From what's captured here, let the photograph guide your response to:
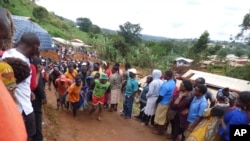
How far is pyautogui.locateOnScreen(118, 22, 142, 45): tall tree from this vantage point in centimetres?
5297

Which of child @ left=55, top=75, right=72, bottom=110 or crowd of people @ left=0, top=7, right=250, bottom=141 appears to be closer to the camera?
crowd of people @ left=0, top=7, right=250, bottom=141

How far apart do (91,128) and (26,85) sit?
4.25 meters

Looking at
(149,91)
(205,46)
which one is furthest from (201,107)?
(205,46)

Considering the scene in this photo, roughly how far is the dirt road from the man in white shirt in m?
2.84

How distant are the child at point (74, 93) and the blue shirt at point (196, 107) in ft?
9.28

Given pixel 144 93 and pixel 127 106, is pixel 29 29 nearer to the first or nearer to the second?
pixel 127 106

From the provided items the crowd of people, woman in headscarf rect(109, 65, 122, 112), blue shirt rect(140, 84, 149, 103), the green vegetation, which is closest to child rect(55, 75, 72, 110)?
the crowd of people

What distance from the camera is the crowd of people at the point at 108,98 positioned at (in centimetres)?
232

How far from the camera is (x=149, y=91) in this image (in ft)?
24.2

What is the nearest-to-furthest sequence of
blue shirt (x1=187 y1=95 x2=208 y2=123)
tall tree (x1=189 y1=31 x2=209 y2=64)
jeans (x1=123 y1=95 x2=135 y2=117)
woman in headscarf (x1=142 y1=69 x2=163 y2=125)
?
blue shirt (x1=187 y1=95 x2=208 y2=123)
woman in headscarf (x1=142 y1=69 x2=163 y2=125)
jeans (x1=123 y1=95 x2=135 y2=117)
tall tree (x1=189 y1=31 x2=209 y2=64)

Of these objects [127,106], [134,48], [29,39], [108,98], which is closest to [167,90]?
[127,106]

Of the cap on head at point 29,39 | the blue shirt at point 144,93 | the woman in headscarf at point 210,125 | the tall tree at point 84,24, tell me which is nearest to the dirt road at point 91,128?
the blue shirt at point 144,93

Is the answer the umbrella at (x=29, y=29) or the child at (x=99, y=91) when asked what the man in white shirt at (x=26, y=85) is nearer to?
the child at (x=99, y=91)

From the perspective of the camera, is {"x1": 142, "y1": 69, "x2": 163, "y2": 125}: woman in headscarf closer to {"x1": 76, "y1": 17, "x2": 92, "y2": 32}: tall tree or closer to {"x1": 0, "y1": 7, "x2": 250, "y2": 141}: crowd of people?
{"x1": 0, "y1": 7, "x2": 250, "y2": 141}: crowd of people
